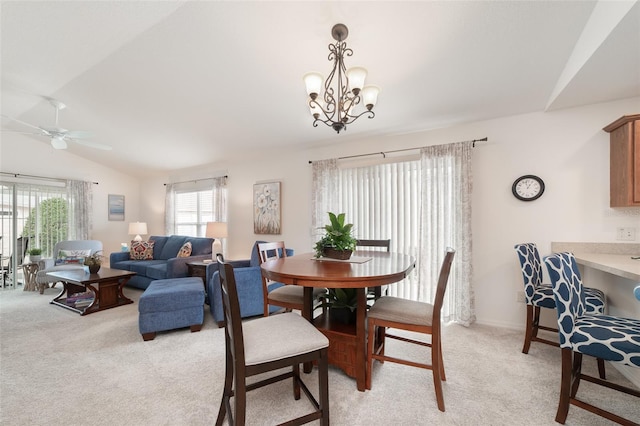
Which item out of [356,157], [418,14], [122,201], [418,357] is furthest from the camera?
[122,201]

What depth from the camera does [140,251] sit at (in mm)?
5219

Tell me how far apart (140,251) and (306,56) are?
4.93 m

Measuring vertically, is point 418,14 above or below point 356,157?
above

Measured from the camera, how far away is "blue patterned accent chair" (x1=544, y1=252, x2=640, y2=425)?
135 cm

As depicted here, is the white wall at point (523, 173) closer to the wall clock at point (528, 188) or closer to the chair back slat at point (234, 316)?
the wall clock at point (528, 188)

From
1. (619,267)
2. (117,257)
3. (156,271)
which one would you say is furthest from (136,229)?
(619,267)

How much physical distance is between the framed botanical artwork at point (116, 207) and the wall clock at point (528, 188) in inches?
311

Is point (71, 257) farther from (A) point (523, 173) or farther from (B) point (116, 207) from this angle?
(A) point (523, 173)

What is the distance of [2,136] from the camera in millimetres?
4840

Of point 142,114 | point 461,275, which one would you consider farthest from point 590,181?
point 142,114

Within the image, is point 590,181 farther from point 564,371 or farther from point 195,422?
point 195,422

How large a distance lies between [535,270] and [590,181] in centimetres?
108

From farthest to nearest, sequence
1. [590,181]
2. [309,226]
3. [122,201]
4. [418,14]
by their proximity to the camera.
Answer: [122,201], [309,226], [590,181], [418,14]

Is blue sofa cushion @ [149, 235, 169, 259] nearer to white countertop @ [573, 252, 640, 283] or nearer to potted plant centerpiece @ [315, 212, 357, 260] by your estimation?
potted plant centerpiece @ [315, 212, 357, 260]
